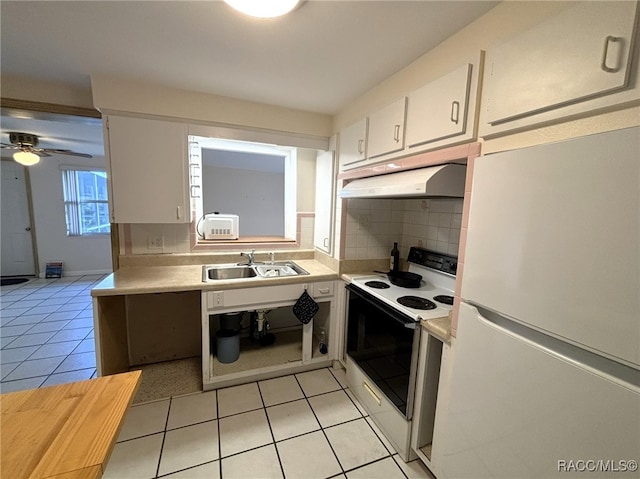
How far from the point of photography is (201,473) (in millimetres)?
1378

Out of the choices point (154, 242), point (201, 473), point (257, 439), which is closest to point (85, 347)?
point (154, 242)

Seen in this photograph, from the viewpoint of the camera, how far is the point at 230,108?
2084mm

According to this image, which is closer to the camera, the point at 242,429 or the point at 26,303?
the point at 242,429

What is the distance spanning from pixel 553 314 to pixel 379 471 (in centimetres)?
127

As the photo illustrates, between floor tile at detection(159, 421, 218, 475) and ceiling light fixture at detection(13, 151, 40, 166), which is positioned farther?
ceiling light fixture at detection(13, 151, 40, 166)

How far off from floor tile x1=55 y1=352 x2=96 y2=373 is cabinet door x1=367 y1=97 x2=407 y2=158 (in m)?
2.91

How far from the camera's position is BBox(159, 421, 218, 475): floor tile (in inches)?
56.1

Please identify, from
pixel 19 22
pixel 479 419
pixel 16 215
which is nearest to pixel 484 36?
pixel 479 419

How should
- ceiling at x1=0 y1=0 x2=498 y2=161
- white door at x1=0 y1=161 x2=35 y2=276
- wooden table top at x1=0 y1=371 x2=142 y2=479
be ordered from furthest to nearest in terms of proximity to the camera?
white door at x1=0 y1=161 x2=35 y2=276 → ceiling at x1=0 y1=0 x2=498 y2=161 → wooden table top at x1=0 y1=371 x2=142 y2=479

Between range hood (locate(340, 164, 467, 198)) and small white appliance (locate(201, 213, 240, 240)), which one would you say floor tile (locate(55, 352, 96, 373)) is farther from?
range hood (locate(340, 164, 467, 198))

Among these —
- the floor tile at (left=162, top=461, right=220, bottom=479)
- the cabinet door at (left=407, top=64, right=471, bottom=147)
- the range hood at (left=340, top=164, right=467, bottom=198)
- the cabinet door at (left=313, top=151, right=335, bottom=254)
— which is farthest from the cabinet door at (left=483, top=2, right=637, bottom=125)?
the floor tile at (left=162, top=461, right=220, bottom=479)

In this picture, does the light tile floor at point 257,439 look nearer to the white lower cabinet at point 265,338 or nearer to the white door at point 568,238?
the white lower cabinet at point 265,338

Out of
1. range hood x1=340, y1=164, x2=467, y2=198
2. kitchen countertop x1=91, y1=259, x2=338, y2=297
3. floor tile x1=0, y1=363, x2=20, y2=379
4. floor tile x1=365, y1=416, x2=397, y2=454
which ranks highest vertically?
range hood x1=340, y1=164, x2=467, y2=198

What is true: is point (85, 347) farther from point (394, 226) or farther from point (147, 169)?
point (394, 226)
